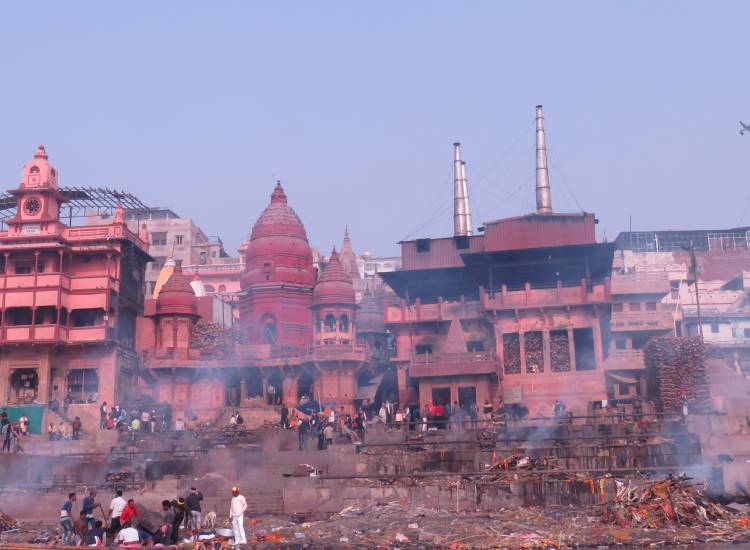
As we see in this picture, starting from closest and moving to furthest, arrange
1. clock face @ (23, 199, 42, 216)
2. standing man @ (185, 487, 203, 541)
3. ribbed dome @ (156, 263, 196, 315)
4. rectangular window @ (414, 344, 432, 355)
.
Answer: standing man @ (185, 487, 203, 541)
rectangular window @ (414, 344, 432, 355)
clock face @ (23, 199, 42, 216)
ribbed dome @ (156, 263, 196, 315)

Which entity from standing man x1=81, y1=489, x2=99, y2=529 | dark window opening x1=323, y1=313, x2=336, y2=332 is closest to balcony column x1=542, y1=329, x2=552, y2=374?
dark window opening x1=323, y1=313, x2=336, y2=332

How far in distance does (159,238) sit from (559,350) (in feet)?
159

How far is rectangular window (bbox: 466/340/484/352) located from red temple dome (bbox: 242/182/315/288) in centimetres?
1375

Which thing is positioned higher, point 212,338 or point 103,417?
point 212,338

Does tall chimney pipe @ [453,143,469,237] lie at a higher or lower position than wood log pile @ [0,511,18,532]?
higher

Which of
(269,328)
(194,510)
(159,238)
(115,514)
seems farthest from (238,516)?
(159,238)

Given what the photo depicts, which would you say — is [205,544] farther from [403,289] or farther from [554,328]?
[403,289]

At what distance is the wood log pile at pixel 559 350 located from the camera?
43.1 metres

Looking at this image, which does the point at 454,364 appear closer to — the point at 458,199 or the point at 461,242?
the point at 461,242

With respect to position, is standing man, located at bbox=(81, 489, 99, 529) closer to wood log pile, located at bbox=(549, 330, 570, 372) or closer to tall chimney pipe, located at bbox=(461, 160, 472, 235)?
wood log pile, located at bbox=(549, 330, 570, 372)

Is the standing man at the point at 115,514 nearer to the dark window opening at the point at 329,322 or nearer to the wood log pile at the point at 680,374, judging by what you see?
the wood log pile at the point at 680,374

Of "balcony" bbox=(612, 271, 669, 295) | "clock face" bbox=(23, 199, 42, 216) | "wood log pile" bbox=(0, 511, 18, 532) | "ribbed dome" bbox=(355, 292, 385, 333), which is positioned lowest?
"wood log pile" bbox=(0, 511, 18, 532)

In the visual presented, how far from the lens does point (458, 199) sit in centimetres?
6250

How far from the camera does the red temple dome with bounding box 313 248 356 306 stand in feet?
169
